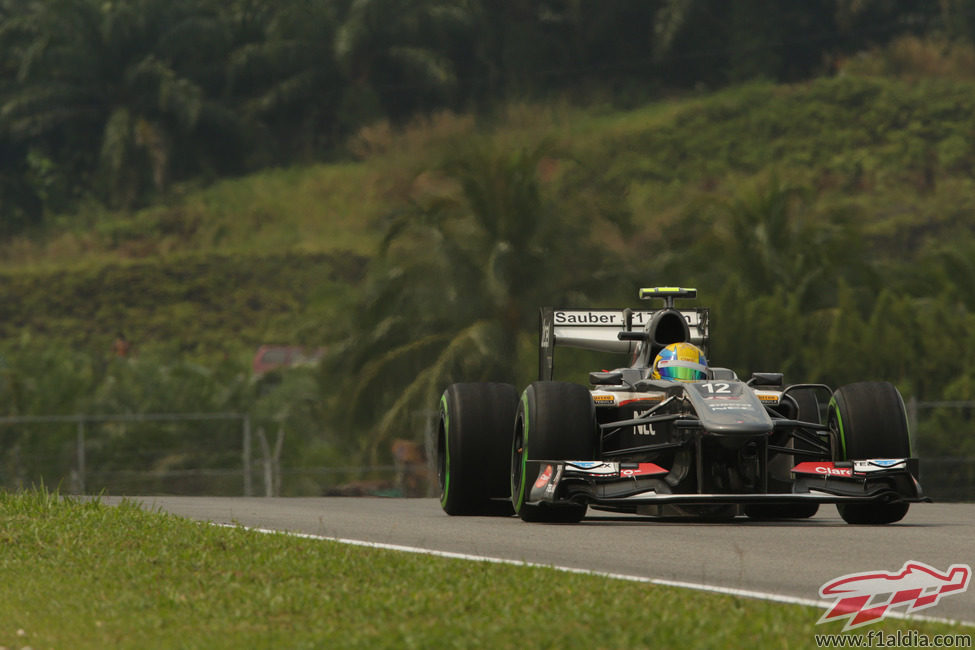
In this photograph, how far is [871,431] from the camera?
43.0 feet

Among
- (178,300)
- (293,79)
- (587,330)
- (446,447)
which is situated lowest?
(178,300)

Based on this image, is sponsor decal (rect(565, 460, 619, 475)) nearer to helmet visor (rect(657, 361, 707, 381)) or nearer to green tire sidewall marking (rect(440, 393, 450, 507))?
helmet visor (rect(657, 361, 707, 381))

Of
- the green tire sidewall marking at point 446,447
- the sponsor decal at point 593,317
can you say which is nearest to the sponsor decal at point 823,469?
the green tire sidewall marking at point 446,447

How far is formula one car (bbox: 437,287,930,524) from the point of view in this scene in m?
12.3

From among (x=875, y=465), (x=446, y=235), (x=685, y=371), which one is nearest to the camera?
(x=875, y=465)

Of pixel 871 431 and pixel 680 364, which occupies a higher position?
pixel 680 364

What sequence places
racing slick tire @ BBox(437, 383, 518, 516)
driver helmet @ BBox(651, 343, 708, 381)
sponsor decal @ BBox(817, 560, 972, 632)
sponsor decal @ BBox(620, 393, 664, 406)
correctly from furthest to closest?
racing slick tire @ BBox(437, 383, 518, 516)
driver helmet @ BBox(651, 343, 708, 381)
sponsor decal @ BBox(620, 393, 664, 406)
sponsor decal @ BBox(817, 560, 972, 632)

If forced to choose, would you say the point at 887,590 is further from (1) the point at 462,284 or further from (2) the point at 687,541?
(1) the point at 462,284

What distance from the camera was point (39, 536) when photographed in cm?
1134

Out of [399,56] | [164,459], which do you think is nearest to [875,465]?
[164,459]

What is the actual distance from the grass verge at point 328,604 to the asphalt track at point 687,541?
773mm

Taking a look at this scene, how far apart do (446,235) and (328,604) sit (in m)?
28.1

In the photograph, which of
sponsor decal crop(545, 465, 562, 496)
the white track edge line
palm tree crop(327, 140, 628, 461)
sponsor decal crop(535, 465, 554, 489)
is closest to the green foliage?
palm tree crop(327, 140, 628, 461)

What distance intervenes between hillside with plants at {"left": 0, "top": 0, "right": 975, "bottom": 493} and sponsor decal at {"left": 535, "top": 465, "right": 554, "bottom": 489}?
66.1 ft
